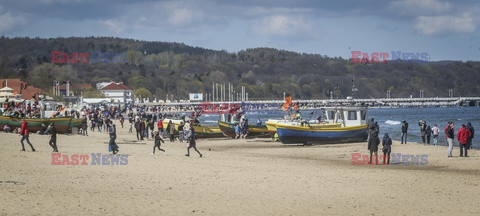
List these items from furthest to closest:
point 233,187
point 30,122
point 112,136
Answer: point 30,122, point 112,136, point 233,187

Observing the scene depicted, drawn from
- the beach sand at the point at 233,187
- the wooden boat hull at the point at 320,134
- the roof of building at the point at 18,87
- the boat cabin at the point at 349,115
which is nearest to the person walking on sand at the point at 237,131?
the boat cabin at the point at 349,115

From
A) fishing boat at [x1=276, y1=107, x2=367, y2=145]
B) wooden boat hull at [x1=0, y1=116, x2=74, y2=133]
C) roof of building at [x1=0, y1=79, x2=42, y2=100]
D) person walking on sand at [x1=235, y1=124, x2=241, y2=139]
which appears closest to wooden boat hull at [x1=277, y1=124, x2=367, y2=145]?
fishing boat at [x1=276, y1=107, x2=367, y2=145]

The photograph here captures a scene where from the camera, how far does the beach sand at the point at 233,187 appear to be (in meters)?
16.2

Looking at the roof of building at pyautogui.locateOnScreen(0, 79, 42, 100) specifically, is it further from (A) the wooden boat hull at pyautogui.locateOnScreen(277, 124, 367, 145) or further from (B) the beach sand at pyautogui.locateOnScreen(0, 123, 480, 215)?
(B) the beach sand at pyautogui.locateOnScreen(0, 123, 480, 215)

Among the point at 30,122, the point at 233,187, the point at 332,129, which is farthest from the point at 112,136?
the point at 30,122

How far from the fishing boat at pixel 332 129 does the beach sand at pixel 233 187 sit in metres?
10.3

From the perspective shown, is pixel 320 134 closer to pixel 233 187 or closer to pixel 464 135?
pixel 464 135

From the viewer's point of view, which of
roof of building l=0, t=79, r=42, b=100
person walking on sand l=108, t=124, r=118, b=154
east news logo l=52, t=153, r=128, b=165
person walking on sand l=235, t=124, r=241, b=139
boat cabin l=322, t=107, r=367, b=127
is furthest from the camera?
roof of building l=0, t=79, r=42, b=100

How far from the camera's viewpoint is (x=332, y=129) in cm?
4075

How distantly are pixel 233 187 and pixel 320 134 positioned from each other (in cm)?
2150

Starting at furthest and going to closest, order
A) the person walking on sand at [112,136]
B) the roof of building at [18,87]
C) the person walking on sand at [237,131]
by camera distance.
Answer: the roof of building at [18,87] → the person walking on sand at [237,131] → the person walking on sand at [112,136]

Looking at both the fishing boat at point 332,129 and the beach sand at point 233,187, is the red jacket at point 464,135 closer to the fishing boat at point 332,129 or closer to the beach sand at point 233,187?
the beach sand at point 233,187

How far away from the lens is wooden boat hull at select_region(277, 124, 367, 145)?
40.1 m

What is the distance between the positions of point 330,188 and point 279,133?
20611 millimetres
